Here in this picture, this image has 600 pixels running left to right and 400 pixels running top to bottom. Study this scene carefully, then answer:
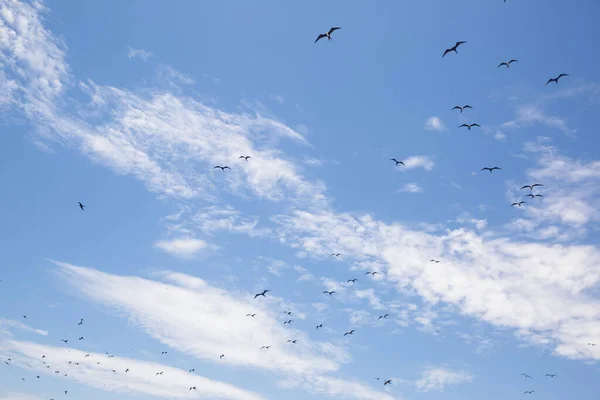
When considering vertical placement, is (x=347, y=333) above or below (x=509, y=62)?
below

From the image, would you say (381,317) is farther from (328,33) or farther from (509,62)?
(328,33)

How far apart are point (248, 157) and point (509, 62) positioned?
113ft

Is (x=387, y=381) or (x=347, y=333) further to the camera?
(x=347, y=333)

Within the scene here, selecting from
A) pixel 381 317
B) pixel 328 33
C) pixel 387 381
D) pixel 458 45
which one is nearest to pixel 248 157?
pixel 328 33

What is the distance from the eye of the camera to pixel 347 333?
75.9 m

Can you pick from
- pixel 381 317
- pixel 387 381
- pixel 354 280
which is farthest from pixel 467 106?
pixel 387 381

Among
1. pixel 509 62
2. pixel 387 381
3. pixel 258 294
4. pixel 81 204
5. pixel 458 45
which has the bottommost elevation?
pixel 387 381

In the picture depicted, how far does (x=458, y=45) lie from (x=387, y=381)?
2054 inches

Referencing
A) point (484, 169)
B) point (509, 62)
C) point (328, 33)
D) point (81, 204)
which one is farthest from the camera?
point (484, 169)

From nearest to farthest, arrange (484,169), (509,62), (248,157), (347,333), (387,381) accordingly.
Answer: (509,62) → (484,169) → (248,157) → (387,381) → (347,333)

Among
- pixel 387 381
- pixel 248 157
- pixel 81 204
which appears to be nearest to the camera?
pixel 81 204

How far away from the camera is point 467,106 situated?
48.3 metres

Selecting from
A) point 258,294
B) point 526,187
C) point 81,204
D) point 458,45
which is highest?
point 458,45

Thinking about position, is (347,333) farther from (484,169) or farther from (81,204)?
(81,204)
